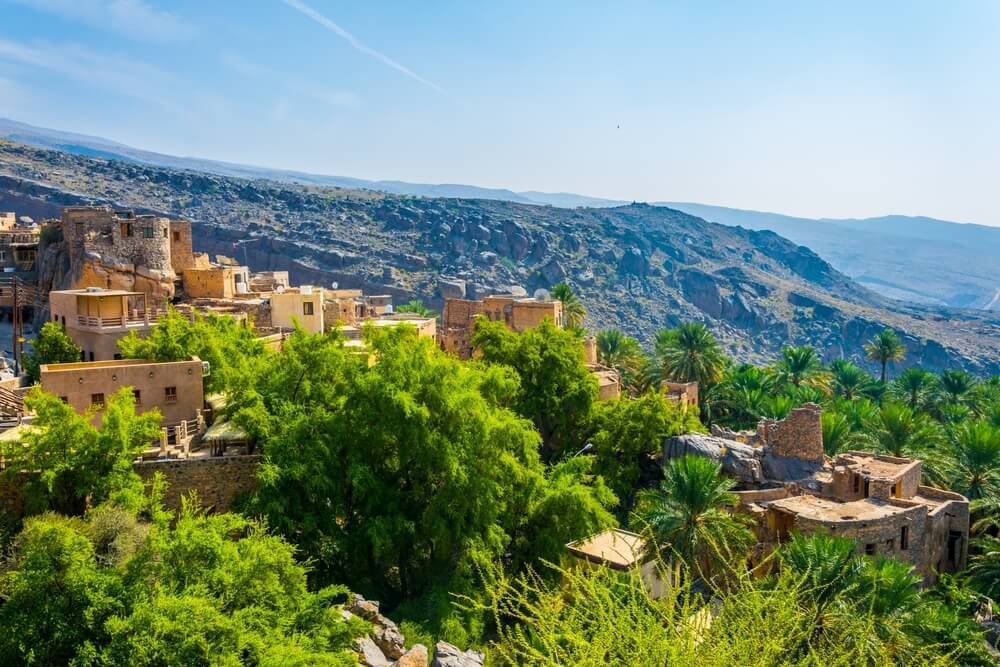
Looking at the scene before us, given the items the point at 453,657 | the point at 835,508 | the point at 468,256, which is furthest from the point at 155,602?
the point at 468,256

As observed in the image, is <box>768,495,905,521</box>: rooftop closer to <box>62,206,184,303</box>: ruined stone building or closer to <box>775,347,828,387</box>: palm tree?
<box>62,206,184,303</box>: ruined stone building

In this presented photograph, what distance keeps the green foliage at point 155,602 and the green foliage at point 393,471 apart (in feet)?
13.3

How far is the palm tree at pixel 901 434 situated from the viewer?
36.8 meters

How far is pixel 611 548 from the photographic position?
2616 centimetres

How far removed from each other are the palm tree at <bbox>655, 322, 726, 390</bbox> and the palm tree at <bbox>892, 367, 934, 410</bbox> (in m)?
13.0

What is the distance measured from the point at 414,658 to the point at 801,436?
18536 mm

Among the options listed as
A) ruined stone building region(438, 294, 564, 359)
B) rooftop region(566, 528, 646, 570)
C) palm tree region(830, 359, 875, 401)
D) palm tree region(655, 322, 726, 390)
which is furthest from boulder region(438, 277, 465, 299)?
rooftop region(566, 528, 646, 570)

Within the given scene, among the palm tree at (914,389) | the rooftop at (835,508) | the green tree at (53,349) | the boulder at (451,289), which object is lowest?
the boulder at (451,289)

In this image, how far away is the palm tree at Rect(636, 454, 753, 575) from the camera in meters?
23.5

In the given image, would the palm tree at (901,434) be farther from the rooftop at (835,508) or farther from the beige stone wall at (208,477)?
the beige stone wall at (208,477)

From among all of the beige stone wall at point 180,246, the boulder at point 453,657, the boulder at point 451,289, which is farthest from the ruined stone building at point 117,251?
the boulder at point 451,289

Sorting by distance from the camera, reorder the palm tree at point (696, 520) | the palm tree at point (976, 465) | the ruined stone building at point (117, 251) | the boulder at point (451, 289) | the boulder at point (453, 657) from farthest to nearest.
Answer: the boulder at point (451, 289)
the ruined stone building at point (117, 251)
the palm tree at point (976, 465)
the palm tree at point (696, 520)
the boulder at point (453, 657)

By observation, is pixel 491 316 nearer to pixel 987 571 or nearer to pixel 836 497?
pixel 836 497

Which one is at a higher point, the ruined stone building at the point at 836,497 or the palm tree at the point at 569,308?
the palm tree at the point at 569,308
